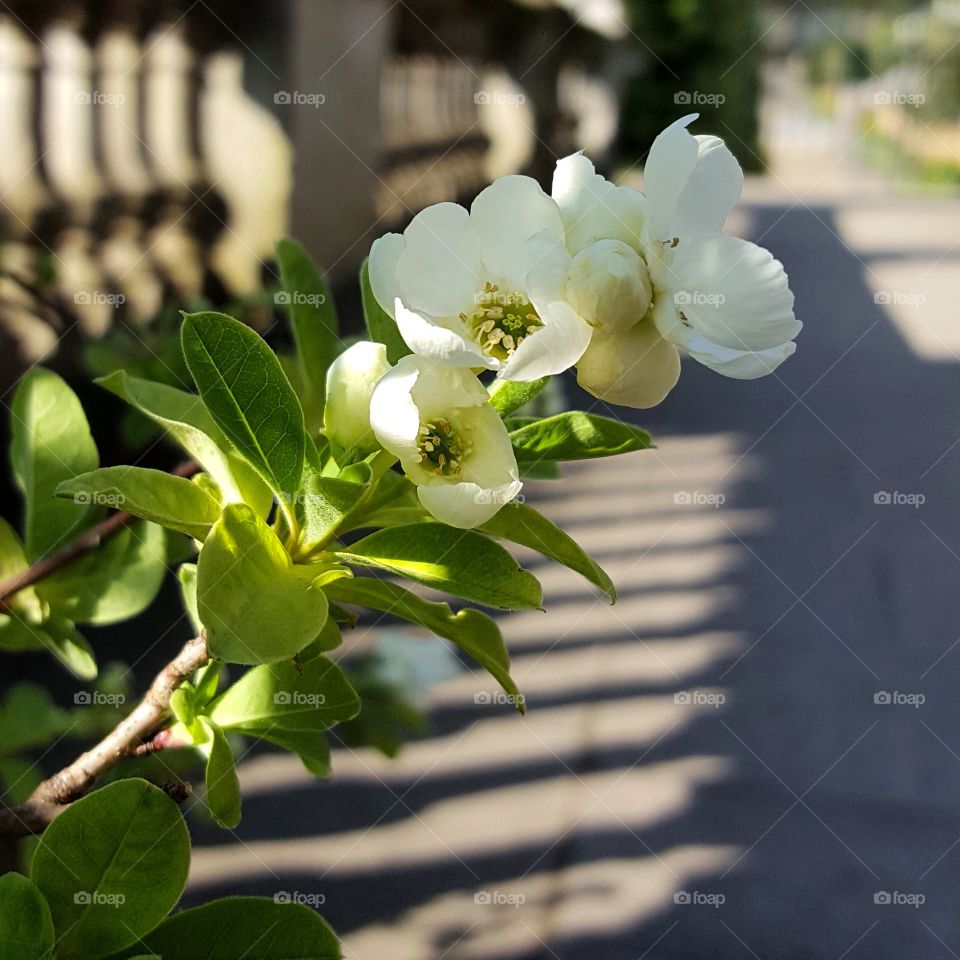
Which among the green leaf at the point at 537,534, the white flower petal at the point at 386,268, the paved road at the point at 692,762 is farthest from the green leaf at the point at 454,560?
the paved road at the point at 692,762

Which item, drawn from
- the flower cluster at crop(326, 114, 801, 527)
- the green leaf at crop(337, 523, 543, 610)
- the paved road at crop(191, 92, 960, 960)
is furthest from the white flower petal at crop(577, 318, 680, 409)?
the paved road at crop(191, 92, 960, 960)

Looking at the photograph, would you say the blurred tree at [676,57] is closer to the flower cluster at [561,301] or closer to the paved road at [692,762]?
the paved road at [692,762]

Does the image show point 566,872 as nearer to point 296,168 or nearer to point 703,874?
point 703,874

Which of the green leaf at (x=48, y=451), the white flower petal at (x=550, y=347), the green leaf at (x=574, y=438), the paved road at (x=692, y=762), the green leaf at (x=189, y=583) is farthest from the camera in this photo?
the paved road at (x=692, y=762)

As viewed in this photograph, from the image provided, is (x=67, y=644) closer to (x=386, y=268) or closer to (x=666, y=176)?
(x=386, y=268)

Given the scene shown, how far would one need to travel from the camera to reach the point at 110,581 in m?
0.73

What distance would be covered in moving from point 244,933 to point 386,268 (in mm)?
326

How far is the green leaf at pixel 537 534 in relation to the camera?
0.51 meters

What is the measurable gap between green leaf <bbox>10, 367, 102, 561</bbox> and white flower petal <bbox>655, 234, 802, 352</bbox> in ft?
1.44

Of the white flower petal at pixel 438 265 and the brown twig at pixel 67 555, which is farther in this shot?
the brown twig at pixel 67 555

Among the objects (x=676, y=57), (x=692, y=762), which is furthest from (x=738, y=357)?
(x=676, y=57)

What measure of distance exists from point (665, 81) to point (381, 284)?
12939mm

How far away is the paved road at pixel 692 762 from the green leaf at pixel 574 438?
4.84 ft

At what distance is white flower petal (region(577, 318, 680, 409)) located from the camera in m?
0.43
